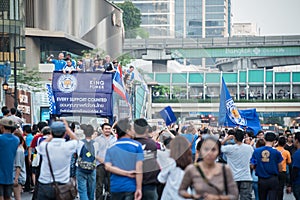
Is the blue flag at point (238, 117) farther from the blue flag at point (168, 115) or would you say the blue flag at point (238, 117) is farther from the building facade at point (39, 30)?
the building facade at point (39, 30)

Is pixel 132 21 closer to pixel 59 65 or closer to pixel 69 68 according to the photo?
pixel 69 68

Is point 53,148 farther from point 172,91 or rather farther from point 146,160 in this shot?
point 172,91

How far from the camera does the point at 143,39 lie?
11703 mm

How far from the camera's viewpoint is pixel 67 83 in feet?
55.4

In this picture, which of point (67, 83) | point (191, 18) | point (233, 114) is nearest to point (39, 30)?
point (233, 114)

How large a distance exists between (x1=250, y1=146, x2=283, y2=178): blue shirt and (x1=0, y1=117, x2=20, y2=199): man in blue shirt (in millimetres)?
4199

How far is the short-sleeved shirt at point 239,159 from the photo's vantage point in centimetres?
1462

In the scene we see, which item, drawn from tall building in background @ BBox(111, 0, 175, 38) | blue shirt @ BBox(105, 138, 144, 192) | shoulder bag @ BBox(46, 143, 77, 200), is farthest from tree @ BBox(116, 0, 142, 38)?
shoulder bag @ BBox(46, 143, 77, 200)

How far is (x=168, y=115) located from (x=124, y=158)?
1767 millimetres

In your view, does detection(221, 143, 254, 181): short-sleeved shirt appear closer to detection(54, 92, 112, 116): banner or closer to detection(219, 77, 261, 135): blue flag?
detection(54, 92, 112, 116): banner

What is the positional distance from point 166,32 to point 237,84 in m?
51.2

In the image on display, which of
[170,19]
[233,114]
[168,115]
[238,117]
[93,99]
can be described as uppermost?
[170,19]

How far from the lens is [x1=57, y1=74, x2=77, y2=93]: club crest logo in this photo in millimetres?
16281

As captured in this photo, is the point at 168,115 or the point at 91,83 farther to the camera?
the point at 91,83
